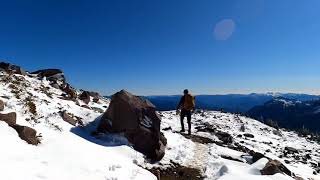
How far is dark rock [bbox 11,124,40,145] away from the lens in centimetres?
1211

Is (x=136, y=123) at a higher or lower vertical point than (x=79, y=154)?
higher

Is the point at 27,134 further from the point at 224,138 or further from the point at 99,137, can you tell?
the point at 224,138

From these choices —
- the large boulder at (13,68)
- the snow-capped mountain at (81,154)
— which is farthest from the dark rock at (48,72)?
the snow-capped mountain at (81,154)

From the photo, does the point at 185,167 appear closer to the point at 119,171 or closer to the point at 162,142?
the point at 162,142

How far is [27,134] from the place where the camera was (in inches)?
481

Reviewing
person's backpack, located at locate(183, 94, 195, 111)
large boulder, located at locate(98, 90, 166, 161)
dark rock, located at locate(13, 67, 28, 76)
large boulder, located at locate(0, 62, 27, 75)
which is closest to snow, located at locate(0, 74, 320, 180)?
large boulder, located at locate(98, 90, 166, 161)

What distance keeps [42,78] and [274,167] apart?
73.3ft

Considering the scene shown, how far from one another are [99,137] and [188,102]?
361 inches

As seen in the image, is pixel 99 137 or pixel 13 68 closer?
pixel 99 137

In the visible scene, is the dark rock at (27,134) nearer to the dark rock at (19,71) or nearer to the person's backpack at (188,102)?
the person's backpack at (188,102)

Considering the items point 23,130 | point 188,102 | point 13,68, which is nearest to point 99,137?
point 23,130

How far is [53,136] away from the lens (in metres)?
13.9

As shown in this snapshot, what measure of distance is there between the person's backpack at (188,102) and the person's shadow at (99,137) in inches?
330

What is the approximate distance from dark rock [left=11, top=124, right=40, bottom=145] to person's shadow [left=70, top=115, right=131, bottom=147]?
168 inches
